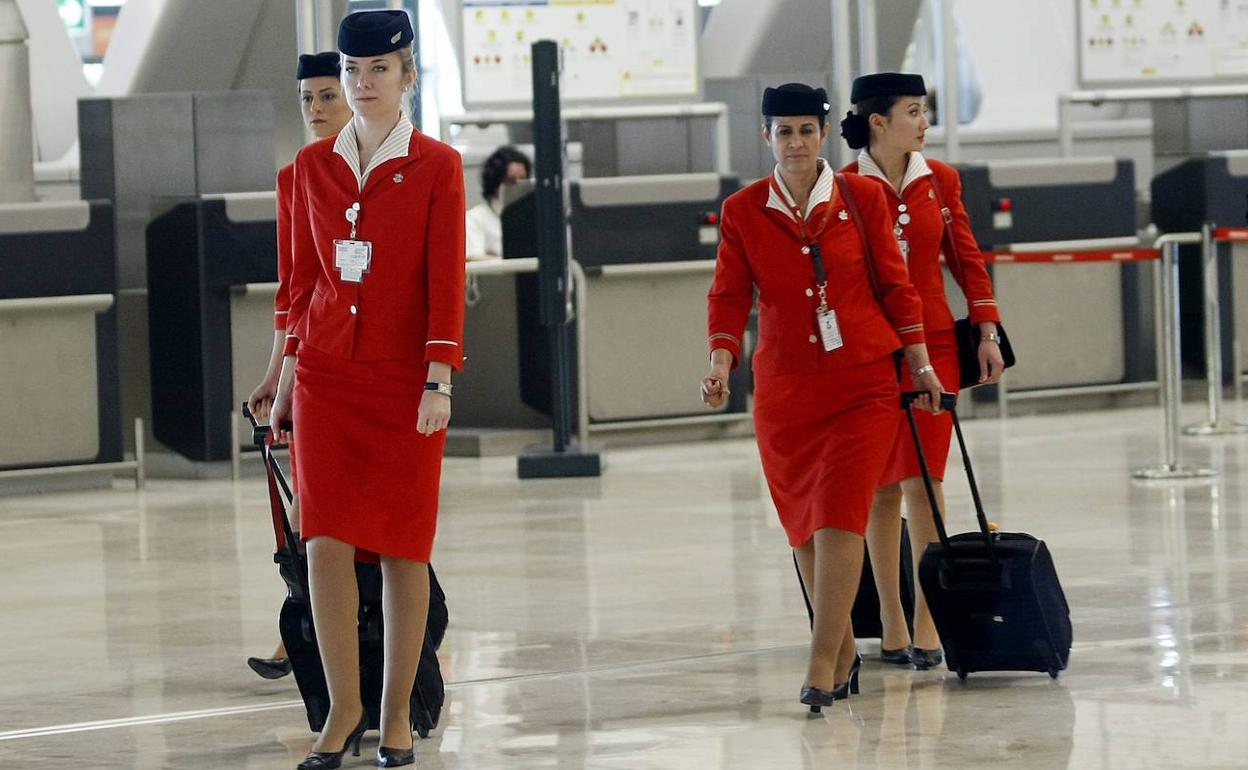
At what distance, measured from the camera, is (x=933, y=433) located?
18.1 feet

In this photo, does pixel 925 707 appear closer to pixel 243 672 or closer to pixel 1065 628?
pixel 1065 628

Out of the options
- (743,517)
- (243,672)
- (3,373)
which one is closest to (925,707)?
(243,672)

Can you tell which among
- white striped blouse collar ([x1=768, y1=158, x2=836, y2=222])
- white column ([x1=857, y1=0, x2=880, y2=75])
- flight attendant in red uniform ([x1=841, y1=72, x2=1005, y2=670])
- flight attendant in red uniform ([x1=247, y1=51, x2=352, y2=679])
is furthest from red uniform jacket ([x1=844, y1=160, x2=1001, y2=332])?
white column ([x1=857, y1=0, x2=880, y2=75])

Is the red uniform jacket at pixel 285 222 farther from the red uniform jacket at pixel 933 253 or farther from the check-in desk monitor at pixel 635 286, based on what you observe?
the check-in desk monitor at pixel 635 286

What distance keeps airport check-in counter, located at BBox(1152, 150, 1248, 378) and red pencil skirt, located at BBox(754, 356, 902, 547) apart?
→ 8.91 m

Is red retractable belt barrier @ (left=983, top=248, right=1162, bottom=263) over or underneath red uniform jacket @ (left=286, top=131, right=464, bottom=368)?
underneath

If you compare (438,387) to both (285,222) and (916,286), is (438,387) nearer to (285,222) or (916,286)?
(285,222)

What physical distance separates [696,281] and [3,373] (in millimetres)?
3712

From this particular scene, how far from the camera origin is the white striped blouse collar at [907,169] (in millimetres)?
5500

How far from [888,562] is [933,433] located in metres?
0.34

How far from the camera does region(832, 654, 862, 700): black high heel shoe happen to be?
16.4 ft

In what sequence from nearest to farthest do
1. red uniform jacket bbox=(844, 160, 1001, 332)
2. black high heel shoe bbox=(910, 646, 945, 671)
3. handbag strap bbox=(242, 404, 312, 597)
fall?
handbag strap bbox=(242, 404, 312, 597), black high heel shoe bbox=(910, 646, 945, 671), red uniform jacket bbox=(844, 160, 1001, 332)

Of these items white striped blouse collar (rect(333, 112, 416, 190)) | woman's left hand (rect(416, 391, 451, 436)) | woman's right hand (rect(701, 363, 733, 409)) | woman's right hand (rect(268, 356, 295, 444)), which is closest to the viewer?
woman's left hand (rect(416, 391, 451, 436))

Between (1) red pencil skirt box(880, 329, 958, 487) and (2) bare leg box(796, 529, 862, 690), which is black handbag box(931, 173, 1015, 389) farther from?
(2) bare leg box(796, 529, 862, 690)
